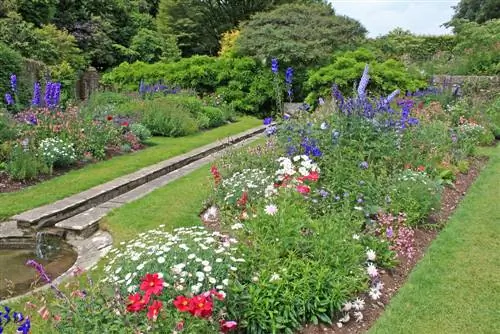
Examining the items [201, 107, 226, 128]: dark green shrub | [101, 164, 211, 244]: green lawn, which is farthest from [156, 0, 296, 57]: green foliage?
[101, 164, 211, 244]: green lawn

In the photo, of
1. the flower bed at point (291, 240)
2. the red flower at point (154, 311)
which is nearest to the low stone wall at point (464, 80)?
the flower bed at point (291, 240)

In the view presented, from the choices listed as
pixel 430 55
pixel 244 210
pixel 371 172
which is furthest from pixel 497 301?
pixel 430 55

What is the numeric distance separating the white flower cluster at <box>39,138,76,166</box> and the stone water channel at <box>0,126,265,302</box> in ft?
3.70

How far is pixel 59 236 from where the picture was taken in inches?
200

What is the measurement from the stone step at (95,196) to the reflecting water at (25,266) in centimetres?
39

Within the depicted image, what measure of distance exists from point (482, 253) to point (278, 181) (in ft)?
6.65

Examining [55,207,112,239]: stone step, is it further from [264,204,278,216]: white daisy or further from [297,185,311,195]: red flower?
[297,185,311,195]: red flower

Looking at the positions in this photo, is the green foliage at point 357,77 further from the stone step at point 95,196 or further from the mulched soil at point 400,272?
the mulched soil at point 400,272

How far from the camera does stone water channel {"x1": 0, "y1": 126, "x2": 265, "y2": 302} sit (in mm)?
4254

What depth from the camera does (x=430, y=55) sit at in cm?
2027

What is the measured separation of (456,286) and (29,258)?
383 centimetres

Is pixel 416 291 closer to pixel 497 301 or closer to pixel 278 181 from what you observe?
pixel 497 301

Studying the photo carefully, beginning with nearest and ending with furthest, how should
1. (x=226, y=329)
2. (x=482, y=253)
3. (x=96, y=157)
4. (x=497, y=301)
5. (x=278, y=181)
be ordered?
1. (x=226, y=329)
2. (x=497, y=301)
3. (x=482, y=253)
4. (x=278, y=181)
5. (x=96, y=157)

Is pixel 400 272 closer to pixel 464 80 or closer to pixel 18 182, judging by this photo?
pixel 18 182
